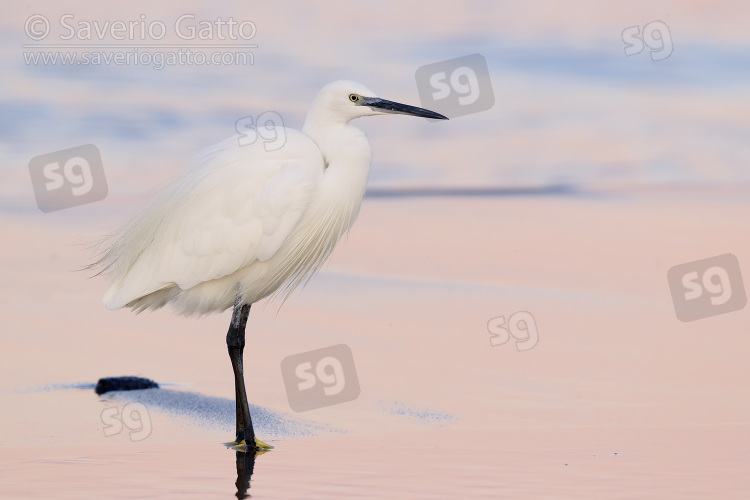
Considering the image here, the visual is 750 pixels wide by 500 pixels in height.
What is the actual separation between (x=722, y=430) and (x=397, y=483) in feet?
7.75

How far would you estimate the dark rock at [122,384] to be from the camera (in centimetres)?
793

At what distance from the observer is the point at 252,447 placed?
686 centimetres

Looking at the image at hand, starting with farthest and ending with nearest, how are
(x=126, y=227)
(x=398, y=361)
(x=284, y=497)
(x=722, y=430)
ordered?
1. (x=398, y=361)
2. (x=126, y=227)
3. (x=722, y=430)
4. (x=284, y=497)

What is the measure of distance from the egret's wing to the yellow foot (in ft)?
3.67

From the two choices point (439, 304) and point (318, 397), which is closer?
point (318, 397)

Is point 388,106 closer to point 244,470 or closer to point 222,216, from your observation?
point 222,216

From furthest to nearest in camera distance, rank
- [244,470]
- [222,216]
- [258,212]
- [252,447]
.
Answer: [222,216], [258,212], [252,447], [244,470]

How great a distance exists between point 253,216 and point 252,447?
143 cm

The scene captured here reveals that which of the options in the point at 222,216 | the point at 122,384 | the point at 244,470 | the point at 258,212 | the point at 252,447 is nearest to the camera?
the point at 244,470

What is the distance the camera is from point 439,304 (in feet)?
32.4

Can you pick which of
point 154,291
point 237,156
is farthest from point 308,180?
point 154,291

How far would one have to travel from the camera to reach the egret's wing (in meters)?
7.21

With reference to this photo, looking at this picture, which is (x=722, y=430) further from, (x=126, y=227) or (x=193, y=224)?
(x=126, y=227)

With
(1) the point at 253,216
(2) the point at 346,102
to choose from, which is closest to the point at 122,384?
(1) the point at 253,216
